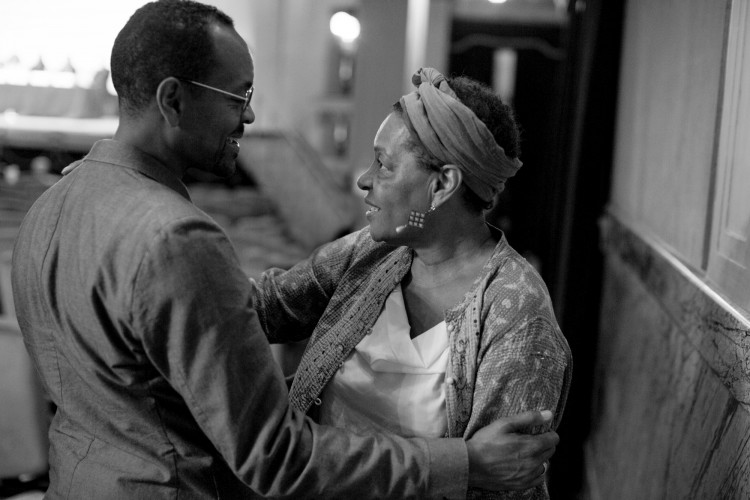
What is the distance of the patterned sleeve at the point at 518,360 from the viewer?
1491mm

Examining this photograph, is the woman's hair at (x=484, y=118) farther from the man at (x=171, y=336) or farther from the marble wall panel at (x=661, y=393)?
the marble wall panel at (x=661, y=393)

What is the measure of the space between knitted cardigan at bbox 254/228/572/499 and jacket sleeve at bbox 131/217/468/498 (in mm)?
164

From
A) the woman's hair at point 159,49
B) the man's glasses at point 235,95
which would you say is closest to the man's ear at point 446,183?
the man's glasses at point 235,95

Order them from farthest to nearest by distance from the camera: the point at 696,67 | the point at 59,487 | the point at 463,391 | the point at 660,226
A: the point at 660,226 < the point at 696,67 < the point at 463,391 < the point at 59,487

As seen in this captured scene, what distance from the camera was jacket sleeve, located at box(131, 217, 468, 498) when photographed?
1269 mm

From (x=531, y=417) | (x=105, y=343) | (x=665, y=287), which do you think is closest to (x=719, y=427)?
(x=531, y=417)

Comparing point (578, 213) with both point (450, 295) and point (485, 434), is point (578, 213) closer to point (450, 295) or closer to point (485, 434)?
point (450, 295)

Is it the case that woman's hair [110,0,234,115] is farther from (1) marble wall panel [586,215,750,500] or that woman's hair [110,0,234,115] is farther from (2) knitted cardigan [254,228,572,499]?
(1) marble wall panel [586,215,750,500]

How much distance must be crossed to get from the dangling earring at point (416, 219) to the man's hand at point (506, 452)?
17.8 inches

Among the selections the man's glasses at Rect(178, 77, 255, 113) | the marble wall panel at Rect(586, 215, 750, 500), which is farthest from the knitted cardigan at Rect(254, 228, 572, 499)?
the man's glasses at Rect(178, 77, 255, 113)

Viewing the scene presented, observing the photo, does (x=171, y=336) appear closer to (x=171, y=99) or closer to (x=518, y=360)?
(x=171, y=99)

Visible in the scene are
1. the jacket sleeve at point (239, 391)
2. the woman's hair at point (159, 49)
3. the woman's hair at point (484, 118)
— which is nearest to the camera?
the jacket sleeve at point (239, 391)

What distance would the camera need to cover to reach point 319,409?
1.77 m

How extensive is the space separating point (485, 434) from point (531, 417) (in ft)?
0.28
